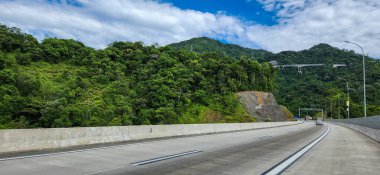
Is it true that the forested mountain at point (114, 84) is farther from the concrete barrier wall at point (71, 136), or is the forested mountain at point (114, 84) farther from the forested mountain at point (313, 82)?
the forested mountain at point (313, 82)

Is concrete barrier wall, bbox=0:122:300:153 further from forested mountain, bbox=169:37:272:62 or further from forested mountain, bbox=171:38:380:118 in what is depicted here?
forested mountain, bbox=169:37:272:62

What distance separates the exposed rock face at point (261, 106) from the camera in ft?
278

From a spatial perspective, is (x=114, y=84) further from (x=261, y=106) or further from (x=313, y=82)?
(x=313, y=82)

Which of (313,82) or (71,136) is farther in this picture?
(313,82)

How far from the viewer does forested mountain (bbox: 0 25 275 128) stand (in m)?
48.6

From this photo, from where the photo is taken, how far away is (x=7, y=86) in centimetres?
5084

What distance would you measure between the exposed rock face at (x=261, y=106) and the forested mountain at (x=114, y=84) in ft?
11.0

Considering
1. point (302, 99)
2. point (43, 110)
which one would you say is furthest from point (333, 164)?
point (302, 99)

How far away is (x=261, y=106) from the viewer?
87.8m

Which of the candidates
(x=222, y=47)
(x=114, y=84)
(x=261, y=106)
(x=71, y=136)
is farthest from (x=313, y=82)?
(x=71, y=136)

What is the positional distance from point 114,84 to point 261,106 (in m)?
38.5

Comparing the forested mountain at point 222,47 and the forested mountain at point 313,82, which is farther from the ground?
the forested mountain at point 222,47

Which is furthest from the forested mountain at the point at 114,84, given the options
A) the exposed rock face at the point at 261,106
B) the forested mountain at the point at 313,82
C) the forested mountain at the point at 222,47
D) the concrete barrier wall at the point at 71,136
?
the forested mountain at the point at 222,47

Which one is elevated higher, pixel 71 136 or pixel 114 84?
pixel 114 84
